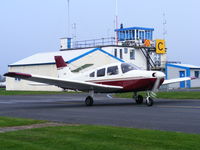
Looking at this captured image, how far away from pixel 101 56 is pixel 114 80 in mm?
28870

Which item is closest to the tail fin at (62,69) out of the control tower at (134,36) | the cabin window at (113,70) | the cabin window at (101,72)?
the cabin window at (101,72)

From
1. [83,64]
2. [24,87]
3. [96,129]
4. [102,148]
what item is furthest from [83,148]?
[24,87]

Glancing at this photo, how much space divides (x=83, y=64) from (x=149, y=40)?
539 inches

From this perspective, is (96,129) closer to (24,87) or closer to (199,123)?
(199,123)

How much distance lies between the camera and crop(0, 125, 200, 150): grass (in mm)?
8461

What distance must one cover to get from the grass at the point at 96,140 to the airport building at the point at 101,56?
35.1 meters

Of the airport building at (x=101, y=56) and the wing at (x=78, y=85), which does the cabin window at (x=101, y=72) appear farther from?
the airport building at (x=101, y=56)

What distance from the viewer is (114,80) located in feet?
72.9

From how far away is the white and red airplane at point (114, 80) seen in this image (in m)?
20.8

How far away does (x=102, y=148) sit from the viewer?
8312 mm

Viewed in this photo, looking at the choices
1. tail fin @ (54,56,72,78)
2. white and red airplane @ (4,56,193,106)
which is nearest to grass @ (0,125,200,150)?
white and red airplane @ (4,56,193,106)

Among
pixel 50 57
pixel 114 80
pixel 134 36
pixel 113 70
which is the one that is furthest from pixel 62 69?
pixel 134 36

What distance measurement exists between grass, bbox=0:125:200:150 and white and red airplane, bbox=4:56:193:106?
10003 mm

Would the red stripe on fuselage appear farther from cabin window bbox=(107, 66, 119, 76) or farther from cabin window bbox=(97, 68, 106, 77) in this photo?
cabin window bbox=(97, 68, 106, 77)
